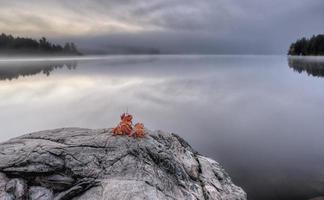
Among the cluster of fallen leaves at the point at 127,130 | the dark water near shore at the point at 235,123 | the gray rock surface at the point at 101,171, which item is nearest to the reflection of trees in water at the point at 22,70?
the dark water near shore at the point at 235,123

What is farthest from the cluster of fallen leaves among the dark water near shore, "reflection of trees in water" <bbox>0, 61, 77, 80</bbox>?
"reflection of trees in water" <bbox>0, 61, 77, 80</bbox>

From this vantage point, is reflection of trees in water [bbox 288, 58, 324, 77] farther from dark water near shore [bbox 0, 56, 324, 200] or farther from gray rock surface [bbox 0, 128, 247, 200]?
gray rock surface [bbox 0, 128, 247, 200]

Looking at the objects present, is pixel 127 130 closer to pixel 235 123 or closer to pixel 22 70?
pixel 235 123

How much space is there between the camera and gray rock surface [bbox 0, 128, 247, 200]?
8234 millimetres

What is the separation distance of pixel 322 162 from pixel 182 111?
19.0 metres

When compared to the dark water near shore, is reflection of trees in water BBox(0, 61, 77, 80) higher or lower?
lower

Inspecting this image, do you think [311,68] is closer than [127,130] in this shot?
No

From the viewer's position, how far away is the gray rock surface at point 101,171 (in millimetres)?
8234

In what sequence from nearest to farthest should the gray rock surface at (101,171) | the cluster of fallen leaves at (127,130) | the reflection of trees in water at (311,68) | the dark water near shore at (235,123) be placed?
1. the gray rock surface at (101,171)
2. the cluster of fallen leaves at (127,130)
3. the dark water near shore at (235,123)
4. the reflection of trees in water at (311,68)

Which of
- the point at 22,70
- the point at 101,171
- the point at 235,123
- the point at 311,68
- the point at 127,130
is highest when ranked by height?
the point at 127,130

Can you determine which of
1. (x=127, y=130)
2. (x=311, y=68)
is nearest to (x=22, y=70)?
(x=311, y=68)

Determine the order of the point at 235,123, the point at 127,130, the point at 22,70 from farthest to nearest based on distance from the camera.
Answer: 1. the point at 22,70
2. the point at 235,123
3. the point at 127,130

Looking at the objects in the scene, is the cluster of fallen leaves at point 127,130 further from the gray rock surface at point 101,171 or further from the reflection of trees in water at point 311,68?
the reflection of trees in water at point 311,68

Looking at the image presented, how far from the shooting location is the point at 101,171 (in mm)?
8875
